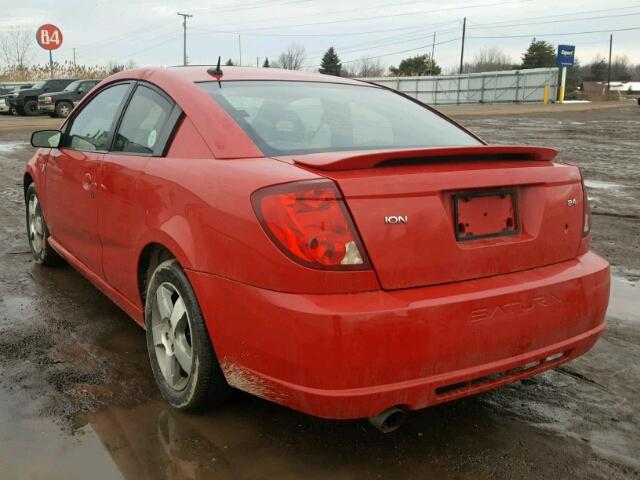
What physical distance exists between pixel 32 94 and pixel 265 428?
1218 inches

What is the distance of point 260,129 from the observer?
280cm

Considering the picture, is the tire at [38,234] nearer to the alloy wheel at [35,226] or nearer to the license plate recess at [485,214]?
the alloy wheel at [35,226]

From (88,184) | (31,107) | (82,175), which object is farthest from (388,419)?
(31,107)


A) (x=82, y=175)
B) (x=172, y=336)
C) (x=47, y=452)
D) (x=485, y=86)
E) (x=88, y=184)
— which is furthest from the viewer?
(x=485, y=86)

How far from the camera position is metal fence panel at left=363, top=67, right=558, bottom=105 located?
4619cm

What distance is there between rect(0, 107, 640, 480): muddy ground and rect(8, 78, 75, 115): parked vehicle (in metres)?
28.7

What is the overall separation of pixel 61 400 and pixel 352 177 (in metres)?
1.75

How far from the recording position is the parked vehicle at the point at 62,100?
88.6 ft

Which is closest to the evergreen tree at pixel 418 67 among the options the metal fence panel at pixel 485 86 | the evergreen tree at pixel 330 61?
the evergreen tree at pixel 330 61

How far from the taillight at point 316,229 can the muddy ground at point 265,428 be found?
0.84 m

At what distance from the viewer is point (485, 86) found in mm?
49219

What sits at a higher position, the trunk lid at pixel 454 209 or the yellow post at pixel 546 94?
the yellow post at pixel 546 94

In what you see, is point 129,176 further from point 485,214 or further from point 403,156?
point 485,214

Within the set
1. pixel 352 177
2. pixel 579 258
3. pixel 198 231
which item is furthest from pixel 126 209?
pixel 579 258
